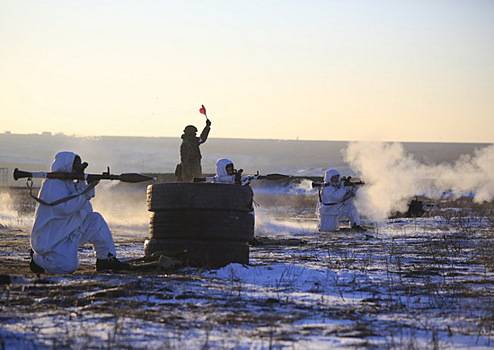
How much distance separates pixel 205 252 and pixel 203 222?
16.2 inches

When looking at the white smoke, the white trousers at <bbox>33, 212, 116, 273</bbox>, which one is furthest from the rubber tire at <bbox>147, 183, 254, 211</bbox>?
the white smoke

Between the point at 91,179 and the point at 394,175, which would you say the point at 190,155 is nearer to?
the point at 91,179

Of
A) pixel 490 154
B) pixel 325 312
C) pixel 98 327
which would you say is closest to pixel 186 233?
pixel 325 312

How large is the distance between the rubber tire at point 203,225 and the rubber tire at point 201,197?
0.29 feet

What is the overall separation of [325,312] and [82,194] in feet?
15.1

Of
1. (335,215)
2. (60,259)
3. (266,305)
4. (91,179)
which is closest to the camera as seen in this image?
(266,305)

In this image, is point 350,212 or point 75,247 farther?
point 350,212

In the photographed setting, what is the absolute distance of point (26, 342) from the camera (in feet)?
26.1

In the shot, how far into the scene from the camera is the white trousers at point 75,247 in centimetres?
1320

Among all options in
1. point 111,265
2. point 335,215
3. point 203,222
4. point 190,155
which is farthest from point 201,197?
point 335,215

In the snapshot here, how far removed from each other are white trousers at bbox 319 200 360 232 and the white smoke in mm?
7659

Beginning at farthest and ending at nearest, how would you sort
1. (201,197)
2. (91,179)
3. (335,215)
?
(335,215) < (201,197) < (91,179)

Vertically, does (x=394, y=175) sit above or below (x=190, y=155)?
above

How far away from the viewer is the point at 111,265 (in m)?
13.6
